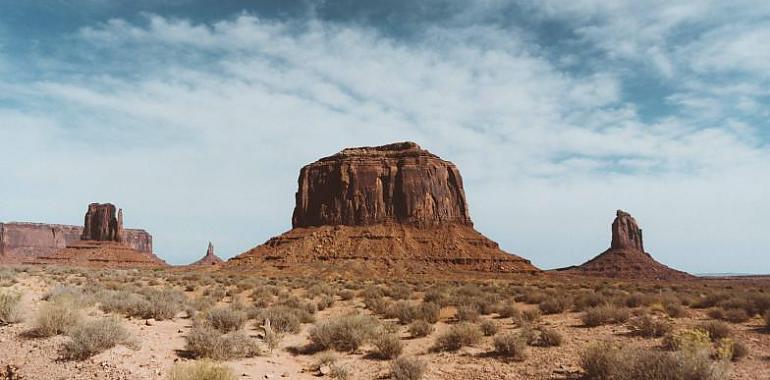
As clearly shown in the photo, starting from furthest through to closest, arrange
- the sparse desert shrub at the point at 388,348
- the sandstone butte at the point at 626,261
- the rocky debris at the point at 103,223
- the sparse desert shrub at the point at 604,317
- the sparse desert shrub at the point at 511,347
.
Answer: the rocky debris at the point at 103,223 → the sandstone butte at the point at 626,261 → the sparse desert shrub at the point at 604,317 → the sparse desert shrub at the point at 388,348 → the sparse desert shrub at the point at 511,347

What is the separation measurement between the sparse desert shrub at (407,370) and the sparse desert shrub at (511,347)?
7.60 feet

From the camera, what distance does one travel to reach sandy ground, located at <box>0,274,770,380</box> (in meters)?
8.45

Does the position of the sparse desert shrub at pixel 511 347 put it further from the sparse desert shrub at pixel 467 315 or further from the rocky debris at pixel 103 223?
the rocky debris at pixel 103 223

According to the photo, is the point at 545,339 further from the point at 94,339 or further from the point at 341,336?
the point at 94,339

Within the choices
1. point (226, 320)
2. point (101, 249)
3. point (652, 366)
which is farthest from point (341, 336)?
point (101, 249)

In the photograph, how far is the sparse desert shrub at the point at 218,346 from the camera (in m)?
9.67

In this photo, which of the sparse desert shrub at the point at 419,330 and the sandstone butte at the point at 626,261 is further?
the sandstone butte at the point at 626,261

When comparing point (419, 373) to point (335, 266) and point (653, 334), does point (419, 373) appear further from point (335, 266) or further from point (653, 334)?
point (335, 266)

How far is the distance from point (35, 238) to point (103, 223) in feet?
199

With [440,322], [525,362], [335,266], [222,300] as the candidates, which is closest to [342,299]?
[222,300]

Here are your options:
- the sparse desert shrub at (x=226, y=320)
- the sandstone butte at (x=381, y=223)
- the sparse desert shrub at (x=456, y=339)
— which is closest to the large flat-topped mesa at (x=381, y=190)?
the sandstone butte at (x=381, y=223)

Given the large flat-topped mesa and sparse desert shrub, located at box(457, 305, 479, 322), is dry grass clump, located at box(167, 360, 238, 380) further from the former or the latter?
the large flat-topped mesa

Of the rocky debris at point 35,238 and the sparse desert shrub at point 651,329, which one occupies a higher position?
the rocky debris at point 35,238

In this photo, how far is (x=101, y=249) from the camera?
106 m
